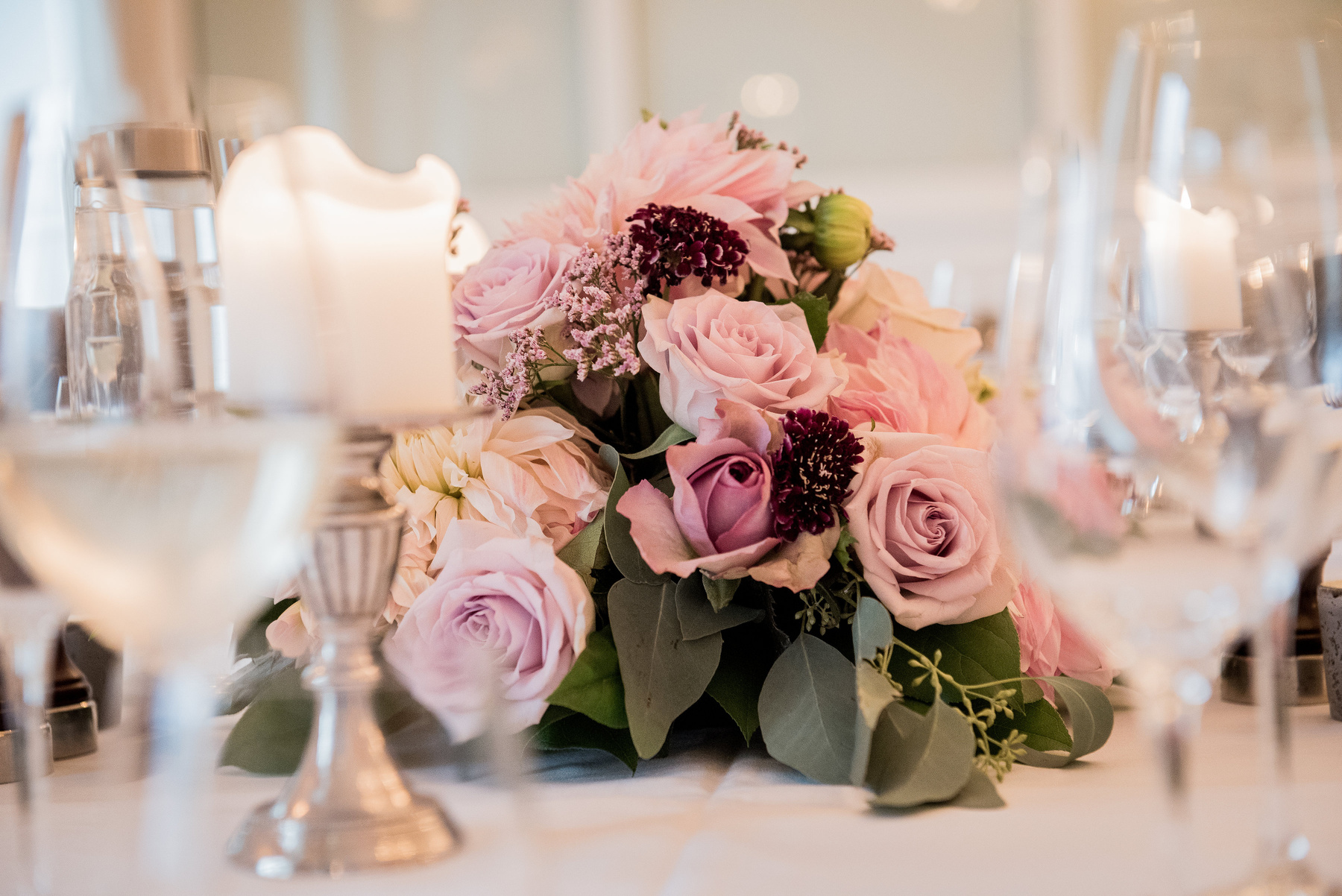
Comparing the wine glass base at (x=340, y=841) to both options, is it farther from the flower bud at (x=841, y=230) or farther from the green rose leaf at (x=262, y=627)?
the flower bud at (x=841, y=230)

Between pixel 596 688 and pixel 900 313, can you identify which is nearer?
pixel 596 688

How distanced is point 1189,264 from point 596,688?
34 cm

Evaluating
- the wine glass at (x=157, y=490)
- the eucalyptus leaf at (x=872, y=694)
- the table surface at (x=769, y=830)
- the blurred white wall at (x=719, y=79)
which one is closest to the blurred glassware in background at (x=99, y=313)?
the wine glass at (x=157, y=490)

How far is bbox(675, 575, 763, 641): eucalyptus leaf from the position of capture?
1.95ft

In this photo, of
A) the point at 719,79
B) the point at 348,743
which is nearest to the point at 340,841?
the point at 348,743

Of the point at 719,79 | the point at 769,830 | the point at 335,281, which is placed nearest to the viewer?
the point at 335,281

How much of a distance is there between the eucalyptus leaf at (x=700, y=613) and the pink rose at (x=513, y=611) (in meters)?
0.05

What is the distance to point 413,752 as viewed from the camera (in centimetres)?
30

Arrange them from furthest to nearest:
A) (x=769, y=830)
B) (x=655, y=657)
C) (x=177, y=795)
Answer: (x=655, y=657), (x=769, y=830), (x=177, y=795)

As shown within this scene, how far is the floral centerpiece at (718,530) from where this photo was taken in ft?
1.87

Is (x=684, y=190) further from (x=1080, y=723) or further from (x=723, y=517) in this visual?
(x=1080, y=723)

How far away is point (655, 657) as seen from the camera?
587mm

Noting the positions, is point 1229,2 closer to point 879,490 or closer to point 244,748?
point 879,490

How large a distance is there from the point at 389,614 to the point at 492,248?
0.25 m
